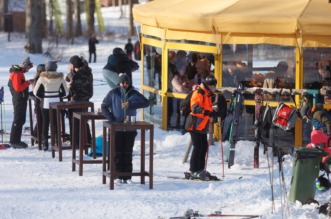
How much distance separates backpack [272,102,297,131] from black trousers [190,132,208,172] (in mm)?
1178

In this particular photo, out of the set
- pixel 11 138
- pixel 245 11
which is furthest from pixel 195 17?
pixel 11 138

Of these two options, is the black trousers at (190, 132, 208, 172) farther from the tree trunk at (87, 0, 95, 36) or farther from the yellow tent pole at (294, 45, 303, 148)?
the tree trunk at (87, 0, 95, 36)

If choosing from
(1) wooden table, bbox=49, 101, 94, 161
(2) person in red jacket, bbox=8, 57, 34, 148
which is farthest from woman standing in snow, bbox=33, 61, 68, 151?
(2) person in red jacket, bbox=8, 57, 34, 148

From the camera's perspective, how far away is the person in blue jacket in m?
15.1

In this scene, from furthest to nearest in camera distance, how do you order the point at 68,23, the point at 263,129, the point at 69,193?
the point at 68,23 < the point at 263,129 < the point at 69,193

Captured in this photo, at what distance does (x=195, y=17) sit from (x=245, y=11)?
3.01 feet

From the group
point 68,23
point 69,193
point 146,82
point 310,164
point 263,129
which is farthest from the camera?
point 68,23

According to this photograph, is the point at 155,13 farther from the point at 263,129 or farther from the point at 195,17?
the point at 263,129

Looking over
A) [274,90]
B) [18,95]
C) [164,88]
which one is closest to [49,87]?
[18,95]

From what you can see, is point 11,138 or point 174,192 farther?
point 11,138

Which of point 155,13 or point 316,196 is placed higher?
point 155,13

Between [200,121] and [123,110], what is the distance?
120 cm

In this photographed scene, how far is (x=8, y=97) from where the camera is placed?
27.0 metres

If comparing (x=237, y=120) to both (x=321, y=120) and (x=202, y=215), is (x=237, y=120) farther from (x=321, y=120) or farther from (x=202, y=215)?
(x=202, y=215)
